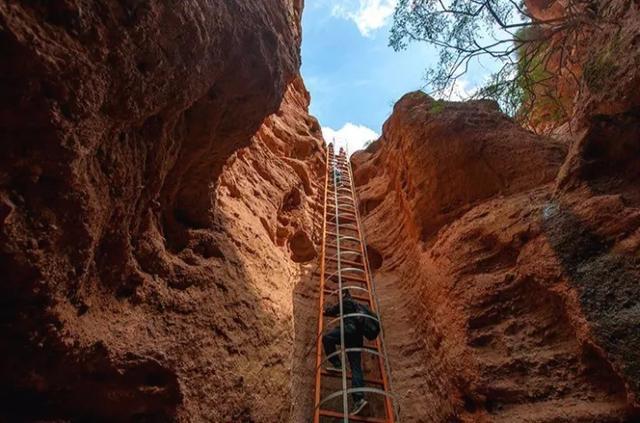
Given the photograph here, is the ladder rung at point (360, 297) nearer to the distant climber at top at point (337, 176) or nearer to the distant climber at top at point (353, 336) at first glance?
the distant climber at top at point (353, 336)

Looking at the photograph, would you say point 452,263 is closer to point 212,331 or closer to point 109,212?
point 212,331

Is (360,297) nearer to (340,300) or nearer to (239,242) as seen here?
(340,300)

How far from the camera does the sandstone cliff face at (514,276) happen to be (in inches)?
119

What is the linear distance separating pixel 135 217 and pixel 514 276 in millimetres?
3335

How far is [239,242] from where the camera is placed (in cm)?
382

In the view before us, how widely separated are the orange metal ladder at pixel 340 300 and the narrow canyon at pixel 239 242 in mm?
237

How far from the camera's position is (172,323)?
2.62 metres

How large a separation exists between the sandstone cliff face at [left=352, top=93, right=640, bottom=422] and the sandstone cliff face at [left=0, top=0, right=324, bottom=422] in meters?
1.70

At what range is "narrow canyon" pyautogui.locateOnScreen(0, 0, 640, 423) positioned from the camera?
1761 millimetres

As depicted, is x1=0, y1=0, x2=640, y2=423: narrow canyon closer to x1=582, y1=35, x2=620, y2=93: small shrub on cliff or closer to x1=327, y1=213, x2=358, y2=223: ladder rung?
x1=582, y1=35, x2=620, y2=93: small shrub on cliff

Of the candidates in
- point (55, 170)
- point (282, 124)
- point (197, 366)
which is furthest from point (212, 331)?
point (282, 124)

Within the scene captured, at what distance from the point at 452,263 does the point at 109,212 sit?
362 centimetres

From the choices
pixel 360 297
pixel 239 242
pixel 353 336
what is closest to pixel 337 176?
pixel 360 297

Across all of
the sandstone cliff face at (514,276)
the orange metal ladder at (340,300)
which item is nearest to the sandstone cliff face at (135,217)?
the orange metal ladder at (340,300)
